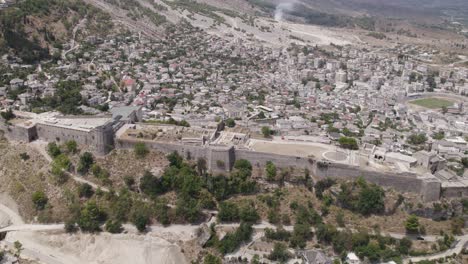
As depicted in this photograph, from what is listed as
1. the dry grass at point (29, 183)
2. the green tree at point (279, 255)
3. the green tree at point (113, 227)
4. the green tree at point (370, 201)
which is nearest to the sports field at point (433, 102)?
the green tree at point (370, 201)

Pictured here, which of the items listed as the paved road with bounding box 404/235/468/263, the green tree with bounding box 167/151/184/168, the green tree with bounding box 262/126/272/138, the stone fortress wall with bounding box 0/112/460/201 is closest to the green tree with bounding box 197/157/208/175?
the stone fortress wall with bounding box 0/112/460/201

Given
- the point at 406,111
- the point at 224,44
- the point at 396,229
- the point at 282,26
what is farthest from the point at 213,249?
the point at 282,26

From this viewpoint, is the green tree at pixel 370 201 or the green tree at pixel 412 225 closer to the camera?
the green tree at pixel 412 225

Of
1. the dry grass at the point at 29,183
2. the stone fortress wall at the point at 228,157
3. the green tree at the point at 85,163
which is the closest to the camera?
the stone fortress wall at the point at 228,157

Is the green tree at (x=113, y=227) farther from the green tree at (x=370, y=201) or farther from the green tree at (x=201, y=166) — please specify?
the green tree at (x=370, y=201)

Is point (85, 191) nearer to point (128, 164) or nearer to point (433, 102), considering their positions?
point (128, 164)
